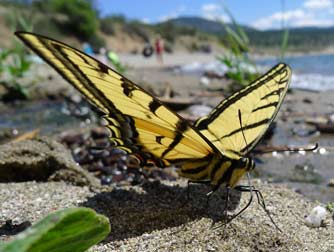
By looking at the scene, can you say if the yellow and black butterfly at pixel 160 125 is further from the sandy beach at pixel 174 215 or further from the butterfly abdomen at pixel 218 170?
the sandy beach at pixel 174 215

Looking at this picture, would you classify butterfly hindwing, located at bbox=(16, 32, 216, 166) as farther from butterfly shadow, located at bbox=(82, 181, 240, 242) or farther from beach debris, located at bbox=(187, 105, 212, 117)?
beach debris, located at bbox=(187, 105, 212, 117)

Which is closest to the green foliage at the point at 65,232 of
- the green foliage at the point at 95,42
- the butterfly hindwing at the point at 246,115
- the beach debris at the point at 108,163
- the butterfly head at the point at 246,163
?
the butterfly head at the point at 246,163

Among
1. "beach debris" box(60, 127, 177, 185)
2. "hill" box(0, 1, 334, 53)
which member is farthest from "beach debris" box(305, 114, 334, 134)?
"hill" box(0, 1, 334, 53)

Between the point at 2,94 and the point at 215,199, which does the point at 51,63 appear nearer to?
the point at 215,199

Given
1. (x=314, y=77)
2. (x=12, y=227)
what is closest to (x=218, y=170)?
(x=12, y=227)

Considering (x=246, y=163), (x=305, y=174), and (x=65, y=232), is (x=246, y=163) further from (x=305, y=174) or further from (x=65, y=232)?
(x=305, y=174)

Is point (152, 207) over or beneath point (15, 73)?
beneath
